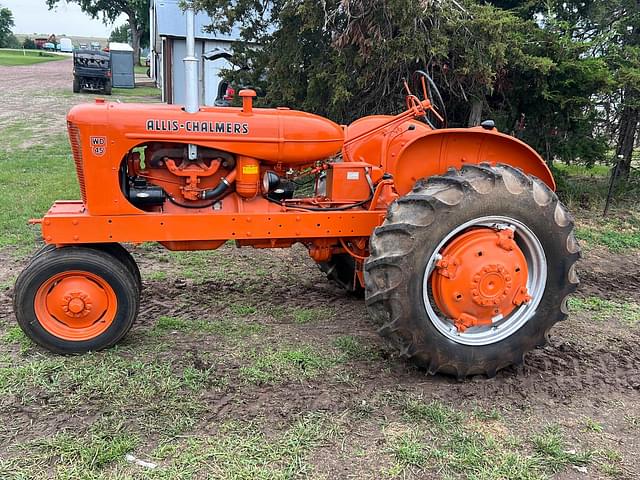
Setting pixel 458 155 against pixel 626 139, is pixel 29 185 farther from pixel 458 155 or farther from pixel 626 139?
pixel 626 139

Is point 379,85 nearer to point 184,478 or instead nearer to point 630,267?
point 630,267

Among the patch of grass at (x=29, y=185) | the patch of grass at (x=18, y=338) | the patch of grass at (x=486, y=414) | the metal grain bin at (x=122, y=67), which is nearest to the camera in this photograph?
the patch of grass at (x=486, y=414)

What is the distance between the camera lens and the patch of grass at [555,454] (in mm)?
2764

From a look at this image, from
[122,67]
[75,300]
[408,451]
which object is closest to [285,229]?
[75,300]

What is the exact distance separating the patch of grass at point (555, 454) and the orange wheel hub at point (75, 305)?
2.48 metres

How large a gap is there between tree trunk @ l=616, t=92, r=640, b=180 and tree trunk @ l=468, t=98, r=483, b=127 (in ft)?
6.56

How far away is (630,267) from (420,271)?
390 cm

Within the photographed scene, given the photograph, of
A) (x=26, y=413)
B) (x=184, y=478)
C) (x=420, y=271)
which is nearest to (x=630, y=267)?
(x=420, y=271)

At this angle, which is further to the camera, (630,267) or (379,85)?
(379,85)

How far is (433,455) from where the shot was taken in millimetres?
2779

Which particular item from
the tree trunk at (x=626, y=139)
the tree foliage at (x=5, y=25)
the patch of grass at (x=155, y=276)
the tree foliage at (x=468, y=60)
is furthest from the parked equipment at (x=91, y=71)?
the tree foliage at (x=5, y=25)

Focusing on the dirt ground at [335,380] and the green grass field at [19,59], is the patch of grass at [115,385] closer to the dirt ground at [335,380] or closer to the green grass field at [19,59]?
the dirt ground at [335,380]

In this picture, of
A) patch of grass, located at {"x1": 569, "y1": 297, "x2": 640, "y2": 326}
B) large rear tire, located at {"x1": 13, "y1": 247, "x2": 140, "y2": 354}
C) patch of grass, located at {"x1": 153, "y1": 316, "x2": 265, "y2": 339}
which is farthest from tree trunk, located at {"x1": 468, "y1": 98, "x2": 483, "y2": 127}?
large rear tire, located at {"x1": 13, "y1": 247, "x2": 140, "y2": 354}

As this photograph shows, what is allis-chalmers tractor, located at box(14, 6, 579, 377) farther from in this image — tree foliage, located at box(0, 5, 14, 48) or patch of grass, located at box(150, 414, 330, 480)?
tree foliage, located at box(0, 5, 14, 48)
